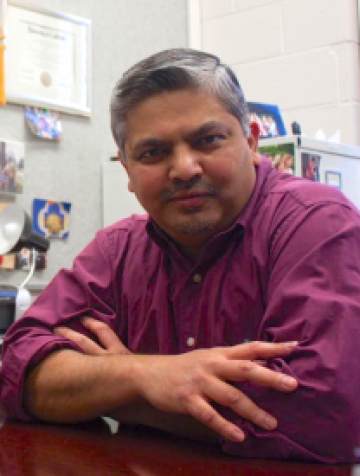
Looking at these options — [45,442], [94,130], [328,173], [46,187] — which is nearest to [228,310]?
[45,442]

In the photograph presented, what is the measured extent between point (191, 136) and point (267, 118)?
1202mm

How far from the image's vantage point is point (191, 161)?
1057 mm

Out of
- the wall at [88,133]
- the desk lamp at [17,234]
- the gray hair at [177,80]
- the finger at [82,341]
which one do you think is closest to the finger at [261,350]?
the finger at [82,341]

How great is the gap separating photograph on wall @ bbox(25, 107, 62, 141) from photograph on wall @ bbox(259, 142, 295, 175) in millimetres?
743

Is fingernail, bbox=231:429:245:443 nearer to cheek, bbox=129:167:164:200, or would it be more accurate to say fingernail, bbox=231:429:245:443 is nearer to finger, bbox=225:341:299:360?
finger, bbox=225:341:299:360

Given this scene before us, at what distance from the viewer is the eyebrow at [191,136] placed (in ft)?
3.51

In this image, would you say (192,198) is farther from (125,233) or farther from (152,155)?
(125,233)

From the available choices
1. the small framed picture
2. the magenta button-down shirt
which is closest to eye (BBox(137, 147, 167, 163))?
the magenta button-down shirt

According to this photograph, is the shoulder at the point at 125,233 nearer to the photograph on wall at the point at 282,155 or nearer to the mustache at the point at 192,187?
the mustache at the point at 192,187

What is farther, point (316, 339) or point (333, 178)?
point (333, 178)

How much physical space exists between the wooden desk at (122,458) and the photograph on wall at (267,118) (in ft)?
4.61

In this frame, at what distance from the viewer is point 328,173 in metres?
2.01

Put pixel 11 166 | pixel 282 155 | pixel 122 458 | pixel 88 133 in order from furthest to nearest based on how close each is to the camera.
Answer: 1. pixel 88 133
2. pixel 11 166
3. pixel 282 155
4. pixel 122 458

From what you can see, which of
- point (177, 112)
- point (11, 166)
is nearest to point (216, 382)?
point (177, 112)
